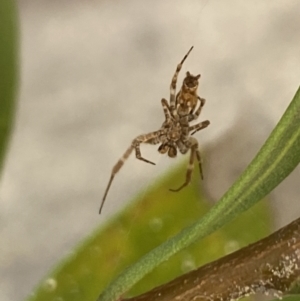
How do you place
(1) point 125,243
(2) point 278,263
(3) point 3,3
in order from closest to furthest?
(2) point 278,263
(3) point 3,3
(1) point 125,243

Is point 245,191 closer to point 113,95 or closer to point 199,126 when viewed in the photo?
point 199,126

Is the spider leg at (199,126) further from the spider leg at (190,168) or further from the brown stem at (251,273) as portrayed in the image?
the brown stem at (251,273)

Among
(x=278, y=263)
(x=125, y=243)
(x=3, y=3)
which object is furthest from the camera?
(x=125, y=243)

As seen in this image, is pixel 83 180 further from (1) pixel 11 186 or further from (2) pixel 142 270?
(2) pixel 142 270

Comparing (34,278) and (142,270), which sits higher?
(34,278)

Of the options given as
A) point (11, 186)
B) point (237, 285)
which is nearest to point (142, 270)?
point (237, 285)

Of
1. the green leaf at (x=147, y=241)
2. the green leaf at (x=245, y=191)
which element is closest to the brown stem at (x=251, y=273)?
the green leaf at (x=245, y=191)

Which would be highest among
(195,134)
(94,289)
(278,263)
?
(195,134)
